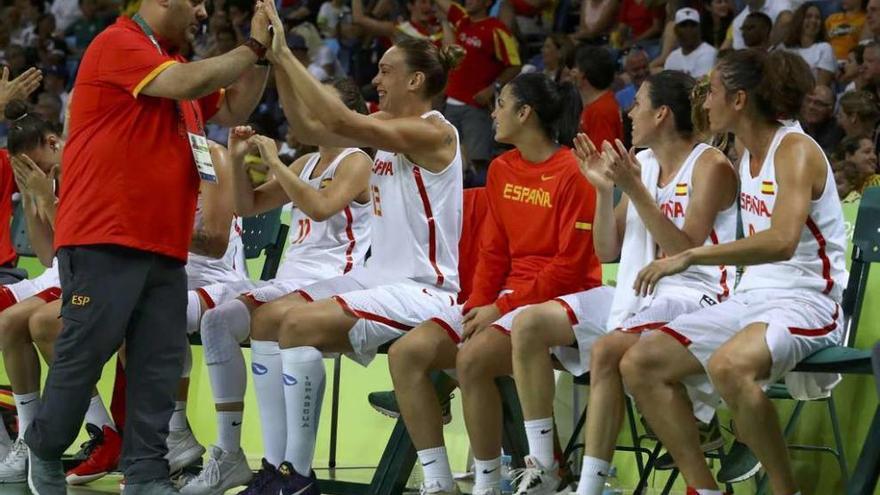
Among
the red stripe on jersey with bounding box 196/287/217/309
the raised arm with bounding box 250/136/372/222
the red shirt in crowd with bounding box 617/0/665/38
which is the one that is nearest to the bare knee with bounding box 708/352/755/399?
the raised arm with bounding box 250/136/372/222

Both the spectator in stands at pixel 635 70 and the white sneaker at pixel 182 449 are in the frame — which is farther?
the spectator in stands at pixel 635 70

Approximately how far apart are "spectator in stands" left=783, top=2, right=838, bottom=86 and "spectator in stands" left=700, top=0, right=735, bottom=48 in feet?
2.80

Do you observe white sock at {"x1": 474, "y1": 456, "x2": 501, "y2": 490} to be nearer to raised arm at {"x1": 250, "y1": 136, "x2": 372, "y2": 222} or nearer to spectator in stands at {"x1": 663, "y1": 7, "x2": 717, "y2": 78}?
raised arm at {"x1": 250, "y1": 136, "x2": 372, "y2": 222}

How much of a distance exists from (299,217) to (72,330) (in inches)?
74.4

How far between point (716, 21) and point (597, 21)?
99 cm

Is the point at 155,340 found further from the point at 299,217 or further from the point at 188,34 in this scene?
the point at 299,217

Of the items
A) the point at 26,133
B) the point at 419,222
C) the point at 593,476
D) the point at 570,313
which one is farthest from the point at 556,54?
the point at 593,476

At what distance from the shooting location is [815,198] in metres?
4.70

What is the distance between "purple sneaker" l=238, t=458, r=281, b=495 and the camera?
5.26 m

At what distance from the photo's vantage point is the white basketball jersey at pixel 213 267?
6254 millimetres

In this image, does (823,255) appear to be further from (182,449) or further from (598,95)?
(598,95)

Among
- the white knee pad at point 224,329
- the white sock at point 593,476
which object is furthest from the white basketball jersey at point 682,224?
the white knee pad at point 224,329

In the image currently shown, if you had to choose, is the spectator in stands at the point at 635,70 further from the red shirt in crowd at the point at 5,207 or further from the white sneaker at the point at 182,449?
the white sneaker at the point at 182,449

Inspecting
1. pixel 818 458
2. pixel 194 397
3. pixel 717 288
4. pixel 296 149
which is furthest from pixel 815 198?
pixel 296 149
